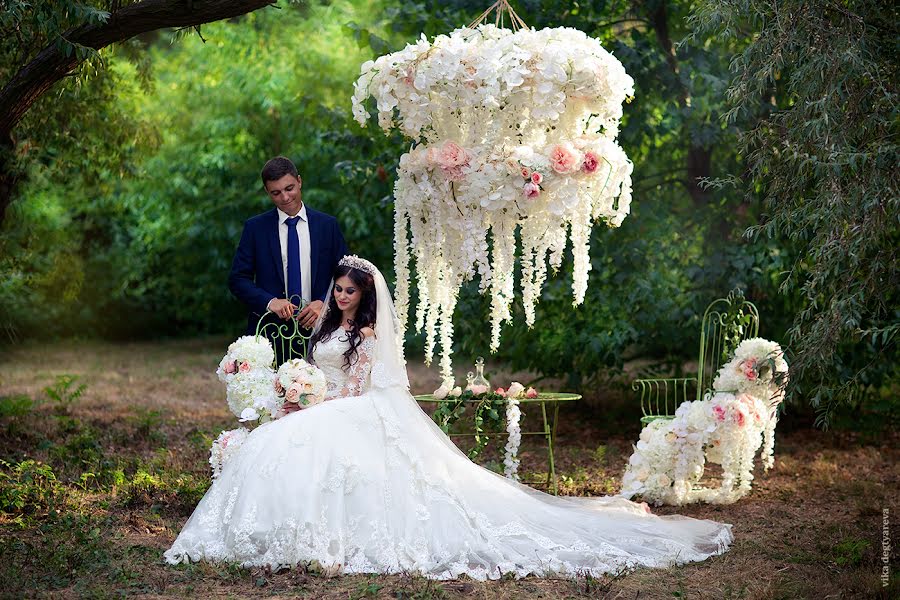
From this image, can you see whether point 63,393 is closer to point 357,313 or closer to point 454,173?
point 357,313

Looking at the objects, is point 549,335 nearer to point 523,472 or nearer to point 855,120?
point 523,472

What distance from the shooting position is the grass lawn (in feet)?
13.8

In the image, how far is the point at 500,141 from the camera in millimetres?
4461

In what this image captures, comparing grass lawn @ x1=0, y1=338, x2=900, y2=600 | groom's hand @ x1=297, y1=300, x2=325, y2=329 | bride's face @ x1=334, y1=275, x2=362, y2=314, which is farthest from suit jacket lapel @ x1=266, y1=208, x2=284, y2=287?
grass lawn @ x1=0, y1=338, x2=900, y2=600

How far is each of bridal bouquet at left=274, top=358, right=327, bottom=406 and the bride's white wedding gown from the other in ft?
0.39

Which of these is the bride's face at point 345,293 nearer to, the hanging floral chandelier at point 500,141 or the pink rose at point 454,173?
the hanging floral chandelier at point 500,141

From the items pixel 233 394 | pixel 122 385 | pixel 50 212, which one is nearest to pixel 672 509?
pixel 233 394

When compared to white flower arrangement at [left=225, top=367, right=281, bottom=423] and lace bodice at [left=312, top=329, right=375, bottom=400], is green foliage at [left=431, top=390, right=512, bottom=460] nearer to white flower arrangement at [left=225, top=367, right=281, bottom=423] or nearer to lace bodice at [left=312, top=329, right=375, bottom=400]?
lace bodice at [left=312, top=329, right=375, bottom=400]

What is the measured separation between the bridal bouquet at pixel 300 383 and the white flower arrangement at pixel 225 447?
35 centimetres

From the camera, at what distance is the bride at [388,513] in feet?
14.5

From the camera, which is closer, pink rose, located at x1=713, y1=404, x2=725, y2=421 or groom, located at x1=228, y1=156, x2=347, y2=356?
groom, located at x1=228, y1=156, x2=347, y2=356

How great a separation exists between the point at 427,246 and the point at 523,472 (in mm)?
2937

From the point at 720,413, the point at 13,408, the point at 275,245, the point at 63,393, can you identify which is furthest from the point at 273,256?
the point at 63,393

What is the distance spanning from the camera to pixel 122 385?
12117mm
